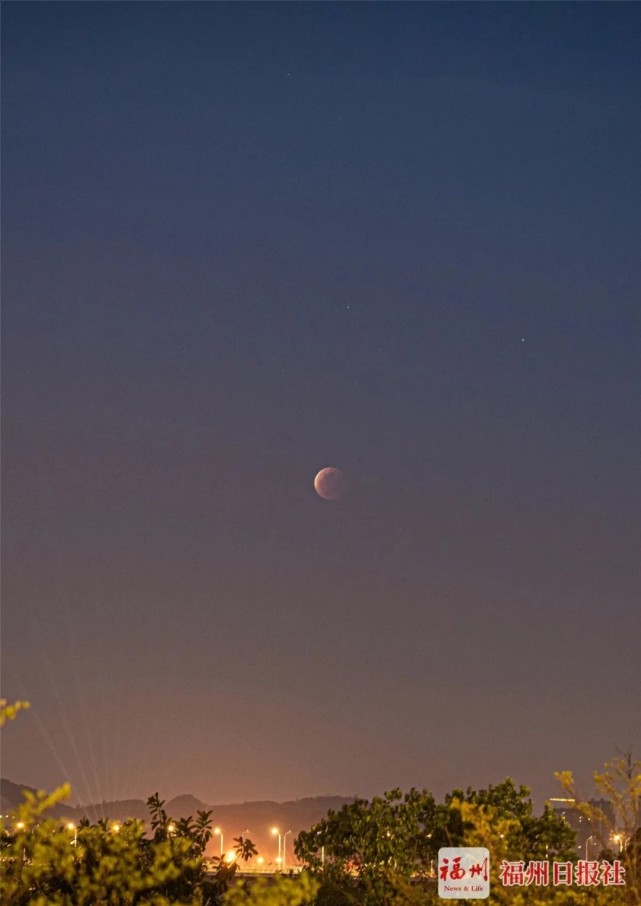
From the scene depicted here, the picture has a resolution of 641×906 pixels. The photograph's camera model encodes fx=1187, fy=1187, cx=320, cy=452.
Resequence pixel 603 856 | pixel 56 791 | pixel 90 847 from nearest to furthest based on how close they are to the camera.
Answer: pixel 56 791, pixel 90 847, pixel 603 856

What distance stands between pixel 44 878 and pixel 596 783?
21.5 ft

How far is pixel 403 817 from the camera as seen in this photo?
17.7 metres

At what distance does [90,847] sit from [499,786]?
7969 mm

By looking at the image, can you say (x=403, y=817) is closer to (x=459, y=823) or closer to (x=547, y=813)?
(x=459, y=823)

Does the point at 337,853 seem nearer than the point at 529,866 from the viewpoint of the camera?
No

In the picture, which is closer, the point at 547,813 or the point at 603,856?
the point at 603,856

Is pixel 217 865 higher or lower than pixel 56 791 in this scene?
lower

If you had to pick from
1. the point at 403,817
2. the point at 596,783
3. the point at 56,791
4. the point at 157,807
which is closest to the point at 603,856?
the point at 596,783

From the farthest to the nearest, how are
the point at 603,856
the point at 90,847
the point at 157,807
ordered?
the point at 157,807 → the point at 603,856 → the point at 90,847

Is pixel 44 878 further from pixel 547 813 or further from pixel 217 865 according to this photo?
pixel 547 813

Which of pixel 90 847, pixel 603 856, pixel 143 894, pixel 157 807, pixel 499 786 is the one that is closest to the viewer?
pixel 90 847

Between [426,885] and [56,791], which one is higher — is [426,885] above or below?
below

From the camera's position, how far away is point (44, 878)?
13820 millimetres

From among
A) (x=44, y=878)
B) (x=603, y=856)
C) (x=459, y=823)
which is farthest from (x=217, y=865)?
(x=603, y=856)
